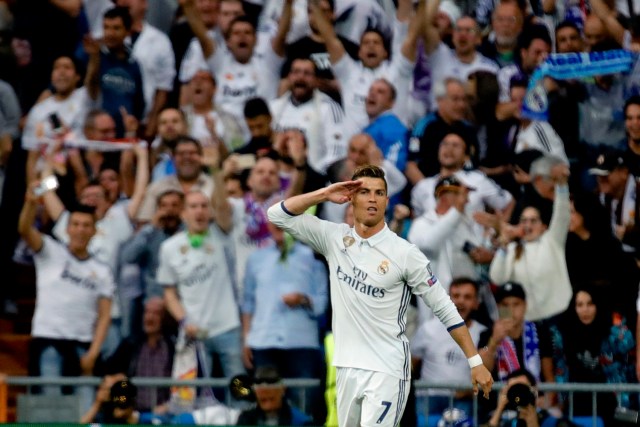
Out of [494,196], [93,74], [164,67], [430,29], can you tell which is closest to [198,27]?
[164,67]

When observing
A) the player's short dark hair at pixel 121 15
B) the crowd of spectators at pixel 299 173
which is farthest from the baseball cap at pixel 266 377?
the player's short dark hair at pixel 121 15

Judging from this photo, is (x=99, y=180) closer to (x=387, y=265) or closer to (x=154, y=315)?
(x=154, y=315)

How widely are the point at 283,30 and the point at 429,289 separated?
649 centimetres

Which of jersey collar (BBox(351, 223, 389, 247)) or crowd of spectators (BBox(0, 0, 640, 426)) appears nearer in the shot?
jersey collar (BBox(351, 223, 389, 247))

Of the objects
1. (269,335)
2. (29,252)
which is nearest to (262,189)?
(269,335)

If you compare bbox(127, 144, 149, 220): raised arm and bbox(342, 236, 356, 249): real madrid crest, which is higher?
bbox(127, 144, 149, 220): raised arm

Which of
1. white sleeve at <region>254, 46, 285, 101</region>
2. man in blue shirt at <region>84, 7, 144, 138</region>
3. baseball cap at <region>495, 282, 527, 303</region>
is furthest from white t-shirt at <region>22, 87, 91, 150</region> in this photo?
baseball cap at <region>495, 282, 527, 303</region>

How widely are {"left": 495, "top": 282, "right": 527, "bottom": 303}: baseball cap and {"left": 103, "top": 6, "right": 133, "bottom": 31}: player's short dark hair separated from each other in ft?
17.0

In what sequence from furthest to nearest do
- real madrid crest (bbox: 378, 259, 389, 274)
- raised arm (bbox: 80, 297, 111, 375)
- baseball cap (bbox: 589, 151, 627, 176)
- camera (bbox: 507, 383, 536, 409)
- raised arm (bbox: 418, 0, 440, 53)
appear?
raised arm (bbox: 418, 0, 440, 53) < raised arm (bbox: 80, 297, 111, 375) < baseball cap (bbox: 589, 151, 627, 176) < camera (bbox: 507, 383, 536, 409) < real madrid crest (bbox: 378, 259, 389, 274)

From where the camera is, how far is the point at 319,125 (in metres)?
14.2

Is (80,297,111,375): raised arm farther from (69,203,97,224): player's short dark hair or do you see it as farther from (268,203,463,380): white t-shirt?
(268,203,463,380): white t-shirt

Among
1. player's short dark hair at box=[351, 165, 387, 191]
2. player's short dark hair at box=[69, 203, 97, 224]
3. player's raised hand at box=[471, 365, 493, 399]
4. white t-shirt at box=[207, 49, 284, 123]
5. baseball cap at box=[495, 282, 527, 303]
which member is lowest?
player's raised hand at box=[471, 365, 493, 399]

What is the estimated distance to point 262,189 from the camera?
13.5m

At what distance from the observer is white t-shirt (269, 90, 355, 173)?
1403 cm
